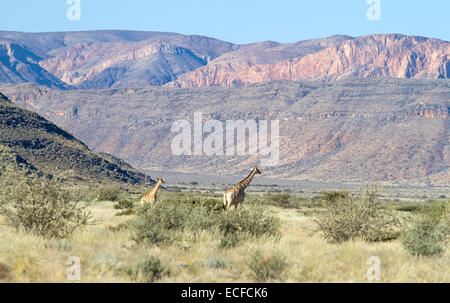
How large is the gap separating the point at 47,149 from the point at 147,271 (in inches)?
2449

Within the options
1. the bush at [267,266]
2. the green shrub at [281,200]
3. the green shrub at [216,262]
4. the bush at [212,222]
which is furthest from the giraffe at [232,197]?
the green shrub at [281,200]

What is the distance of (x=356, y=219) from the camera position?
666 inches

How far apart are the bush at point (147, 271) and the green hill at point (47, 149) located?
5335 centimetres

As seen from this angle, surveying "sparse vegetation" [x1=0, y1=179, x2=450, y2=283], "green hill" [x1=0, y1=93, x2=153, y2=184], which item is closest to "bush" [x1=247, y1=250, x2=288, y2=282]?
"sparse vegetation" [x1=0, y1=179, x2=450, y2=283]

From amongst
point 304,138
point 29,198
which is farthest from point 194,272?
point 304,138

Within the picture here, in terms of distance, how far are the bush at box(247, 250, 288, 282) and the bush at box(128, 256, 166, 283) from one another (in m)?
1.58

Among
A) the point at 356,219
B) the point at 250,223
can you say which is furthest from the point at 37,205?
the point at 356,219

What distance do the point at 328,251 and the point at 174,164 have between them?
13323 centimetres

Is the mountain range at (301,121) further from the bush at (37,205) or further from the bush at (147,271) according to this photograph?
the bush at (147,271)

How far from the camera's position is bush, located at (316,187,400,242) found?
55.5 feet

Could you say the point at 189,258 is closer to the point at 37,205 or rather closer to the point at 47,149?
the point at 37,205

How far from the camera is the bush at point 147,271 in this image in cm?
998

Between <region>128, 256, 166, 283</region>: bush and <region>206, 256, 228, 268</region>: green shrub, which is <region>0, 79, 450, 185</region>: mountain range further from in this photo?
<region>128, 256, 166, 283</region>: bush
